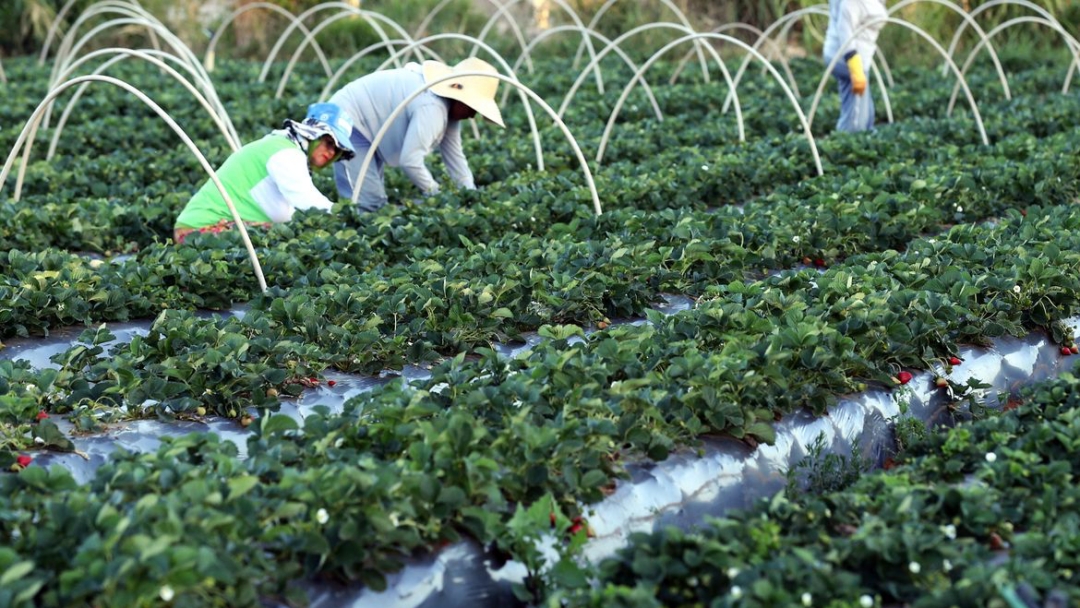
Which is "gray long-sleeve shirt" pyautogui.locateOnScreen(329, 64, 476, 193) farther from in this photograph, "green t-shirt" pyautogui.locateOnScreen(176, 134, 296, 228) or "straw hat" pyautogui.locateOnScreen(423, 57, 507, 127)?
"green t-shirt" pyautogui.locateOnScreen(176, 134, 296, 228)

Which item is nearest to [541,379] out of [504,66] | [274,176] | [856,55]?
[274,176]

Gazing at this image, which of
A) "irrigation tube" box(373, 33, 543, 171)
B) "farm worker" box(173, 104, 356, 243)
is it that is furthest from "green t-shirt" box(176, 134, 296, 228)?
"irrigation tube" box(373, 33, 543, 171)

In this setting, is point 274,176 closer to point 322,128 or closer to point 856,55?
point 322,128

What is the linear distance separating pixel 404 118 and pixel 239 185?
1127 mm

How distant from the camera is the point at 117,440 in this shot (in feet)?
13.5

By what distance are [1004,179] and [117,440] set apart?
535cm

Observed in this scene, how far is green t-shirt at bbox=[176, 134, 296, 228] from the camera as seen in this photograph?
6711 millimetres

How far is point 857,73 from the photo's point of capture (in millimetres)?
10008

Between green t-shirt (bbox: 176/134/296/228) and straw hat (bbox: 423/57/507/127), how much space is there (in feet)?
3.26

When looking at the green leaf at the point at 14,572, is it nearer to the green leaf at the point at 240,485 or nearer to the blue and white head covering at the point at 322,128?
the green leaf at the point at 240,485

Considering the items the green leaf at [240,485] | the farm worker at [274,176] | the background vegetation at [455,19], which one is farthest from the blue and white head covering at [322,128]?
the background vegetation at [455,19]

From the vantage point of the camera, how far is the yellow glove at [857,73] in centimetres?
998

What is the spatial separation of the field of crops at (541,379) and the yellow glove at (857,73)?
1.52 meters

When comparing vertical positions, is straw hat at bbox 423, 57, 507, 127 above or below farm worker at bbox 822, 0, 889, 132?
above
